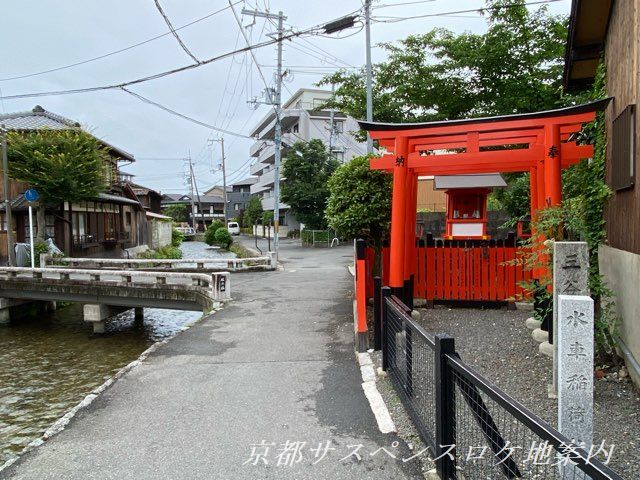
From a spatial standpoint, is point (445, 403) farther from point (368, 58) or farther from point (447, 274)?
point (368, 58)

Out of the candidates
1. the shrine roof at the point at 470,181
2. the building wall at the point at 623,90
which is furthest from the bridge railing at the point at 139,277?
the building wall at the point at 623,90

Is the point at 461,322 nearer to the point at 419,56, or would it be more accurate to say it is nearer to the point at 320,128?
the point at 419,56

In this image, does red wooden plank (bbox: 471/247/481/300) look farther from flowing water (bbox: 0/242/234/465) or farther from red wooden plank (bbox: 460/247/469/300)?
flowing water (bbox: 0/242/234/465)

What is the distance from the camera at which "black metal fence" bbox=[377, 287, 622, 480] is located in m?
2.17

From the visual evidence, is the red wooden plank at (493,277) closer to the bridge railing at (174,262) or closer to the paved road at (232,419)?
the paved road at (232,419)

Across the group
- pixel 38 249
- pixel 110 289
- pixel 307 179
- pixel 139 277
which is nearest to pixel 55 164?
pixel 38 249

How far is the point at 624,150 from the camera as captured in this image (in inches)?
218

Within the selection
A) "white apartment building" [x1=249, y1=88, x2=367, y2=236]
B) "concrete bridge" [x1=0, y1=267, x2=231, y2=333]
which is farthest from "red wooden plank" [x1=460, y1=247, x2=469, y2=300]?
"white apartment building" [x1=249, y1=88, x2=367, y2=236]

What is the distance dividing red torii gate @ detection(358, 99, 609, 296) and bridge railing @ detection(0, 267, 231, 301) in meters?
5.67

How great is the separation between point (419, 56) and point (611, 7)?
1086 cm

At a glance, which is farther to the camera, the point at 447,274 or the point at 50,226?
the point at 50,226

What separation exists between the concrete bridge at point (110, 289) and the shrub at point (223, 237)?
2401cm

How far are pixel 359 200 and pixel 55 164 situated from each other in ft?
49.6

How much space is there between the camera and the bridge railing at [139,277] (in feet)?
40.8
